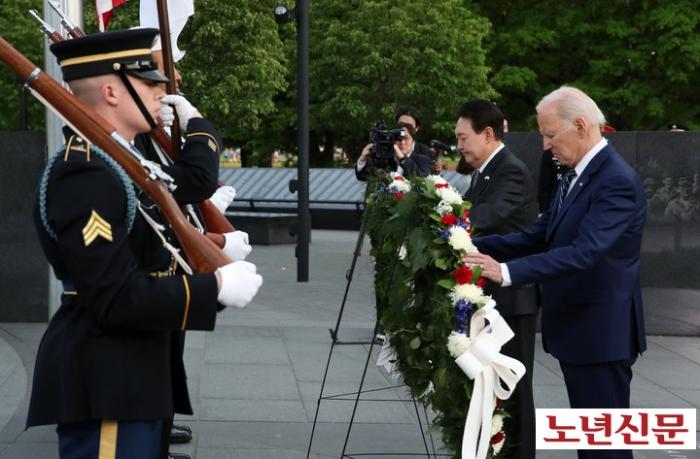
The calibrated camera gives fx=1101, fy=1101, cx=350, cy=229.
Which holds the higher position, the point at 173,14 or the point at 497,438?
the point at 173,14

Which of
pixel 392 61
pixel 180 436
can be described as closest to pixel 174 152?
pixel 180 436

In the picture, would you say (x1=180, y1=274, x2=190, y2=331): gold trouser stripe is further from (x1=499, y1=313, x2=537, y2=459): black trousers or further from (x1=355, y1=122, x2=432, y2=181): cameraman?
(x1=355, y1=122, x2=432, y2=181): cameraman

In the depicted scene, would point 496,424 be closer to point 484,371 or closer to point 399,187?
point 484,371

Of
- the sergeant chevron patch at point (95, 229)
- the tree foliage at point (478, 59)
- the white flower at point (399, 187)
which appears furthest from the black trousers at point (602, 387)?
the tree foliage at point (478, 59)

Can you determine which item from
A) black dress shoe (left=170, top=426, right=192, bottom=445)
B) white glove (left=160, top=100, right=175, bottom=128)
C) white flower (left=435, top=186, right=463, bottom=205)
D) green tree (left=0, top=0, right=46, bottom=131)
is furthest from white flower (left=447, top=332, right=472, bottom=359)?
green tree (left=0, top=0, right=46, bottom=131)

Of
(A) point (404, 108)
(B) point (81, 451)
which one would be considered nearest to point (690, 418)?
(B) point (81, 451)

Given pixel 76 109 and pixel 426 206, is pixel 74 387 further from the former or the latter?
pixel 426 206

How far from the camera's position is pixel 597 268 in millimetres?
4684

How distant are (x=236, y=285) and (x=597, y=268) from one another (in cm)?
205

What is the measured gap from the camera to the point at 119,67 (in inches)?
131

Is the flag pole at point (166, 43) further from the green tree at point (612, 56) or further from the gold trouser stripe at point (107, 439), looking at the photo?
the green tree at point (612, 56)

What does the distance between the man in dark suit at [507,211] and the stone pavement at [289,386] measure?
897 mm

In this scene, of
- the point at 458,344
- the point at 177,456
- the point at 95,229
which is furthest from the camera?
the point at 177,456

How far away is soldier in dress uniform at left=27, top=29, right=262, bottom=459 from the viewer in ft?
10.2
